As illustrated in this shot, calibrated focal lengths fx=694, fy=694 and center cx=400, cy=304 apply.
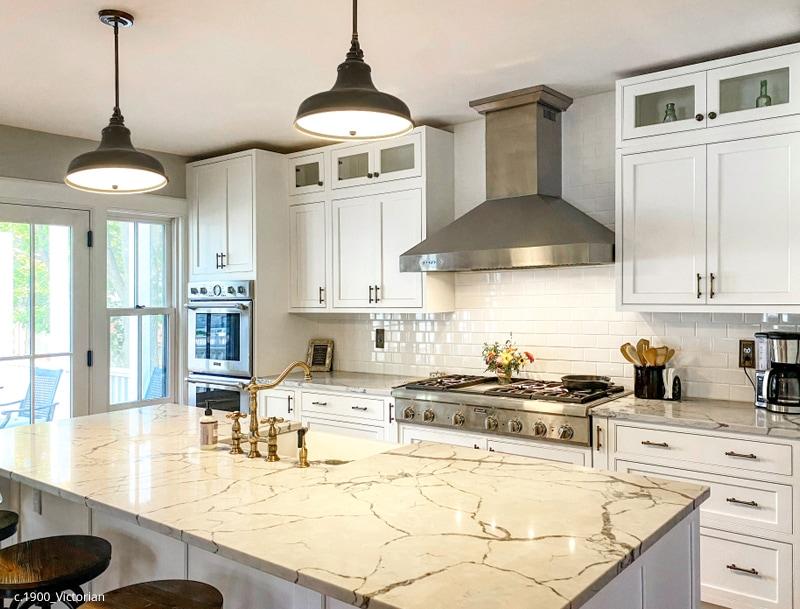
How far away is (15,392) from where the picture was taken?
4555mm

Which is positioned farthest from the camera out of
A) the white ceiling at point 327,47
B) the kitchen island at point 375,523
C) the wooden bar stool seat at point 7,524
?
A: the white ceiling at point 327,47

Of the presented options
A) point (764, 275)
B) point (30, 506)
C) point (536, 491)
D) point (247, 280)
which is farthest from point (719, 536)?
point (247, 280)

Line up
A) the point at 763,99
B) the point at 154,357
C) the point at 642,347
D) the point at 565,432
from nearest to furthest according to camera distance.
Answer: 1. the point at 763,99
2. the point at 565,432
3. the point at 642,347
4. the point at 154,357

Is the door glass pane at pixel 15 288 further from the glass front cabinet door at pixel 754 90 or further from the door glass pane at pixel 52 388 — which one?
the glass front cabinet door at pixel 754 90

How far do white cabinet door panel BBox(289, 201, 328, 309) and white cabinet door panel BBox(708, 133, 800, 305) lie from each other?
8.59ft

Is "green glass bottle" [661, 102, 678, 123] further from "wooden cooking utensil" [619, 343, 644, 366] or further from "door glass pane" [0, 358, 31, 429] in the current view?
"door glass pane" [0, 358, 31, 429]

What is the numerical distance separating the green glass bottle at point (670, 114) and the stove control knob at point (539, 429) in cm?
163

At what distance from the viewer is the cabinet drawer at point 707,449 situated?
9.56 feet

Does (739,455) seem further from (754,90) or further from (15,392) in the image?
(15,392)

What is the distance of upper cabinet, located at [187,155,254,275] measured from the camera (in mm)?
5027

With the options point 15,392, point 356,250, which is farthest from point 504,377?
point 15,392

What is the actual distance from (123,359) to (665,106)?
161 inches

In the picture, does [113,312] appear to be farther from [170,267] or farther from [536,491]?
[536,491]

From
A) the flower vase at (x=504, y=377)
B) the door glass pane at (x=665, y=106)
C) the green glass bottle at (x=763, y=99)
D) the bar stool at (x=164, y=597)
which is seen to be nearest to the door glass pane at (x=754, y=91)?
the green glass bottle at (x=763, y=99)
